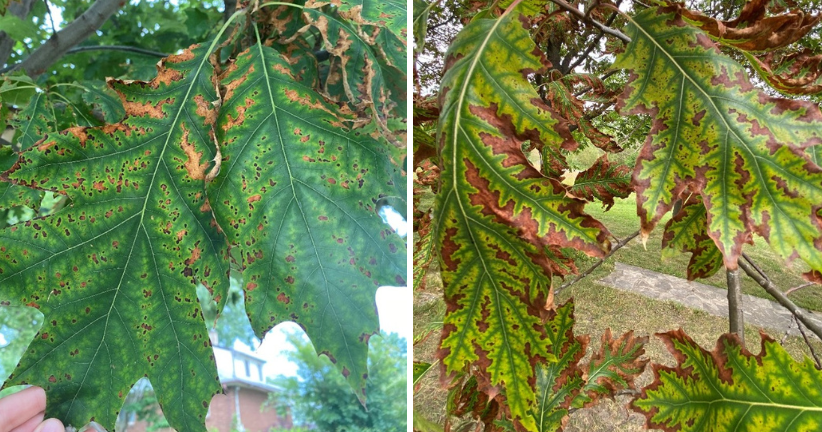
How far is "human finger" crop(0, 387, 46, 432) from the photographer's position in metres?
0.61

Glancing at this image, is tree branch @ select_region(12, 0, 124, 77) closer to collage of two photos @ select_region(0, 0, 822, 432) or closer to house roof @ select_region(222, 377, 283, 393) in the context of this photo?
collage of two photos @ select_region(0, 0, 822, 432)

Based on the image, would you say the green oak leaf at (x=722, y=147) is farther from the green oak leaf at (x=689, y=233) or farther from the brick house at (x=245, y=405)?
the brick house at (x=245, y=405)

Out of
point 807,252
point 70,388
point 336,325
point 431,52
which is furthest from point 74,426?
point 431,52

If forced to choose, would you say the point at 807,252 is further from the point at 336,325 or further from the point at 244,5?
the point at 244,5

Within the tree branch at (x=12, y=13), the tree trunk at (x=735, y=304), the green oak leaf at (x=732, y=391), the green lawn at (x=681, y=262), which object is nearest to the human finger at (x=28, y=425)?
the green oak leaf at (x=732, y=391)

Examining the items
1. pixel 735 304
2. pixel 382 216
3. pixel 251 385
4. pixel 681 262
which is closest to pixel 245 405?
pixel 251 385

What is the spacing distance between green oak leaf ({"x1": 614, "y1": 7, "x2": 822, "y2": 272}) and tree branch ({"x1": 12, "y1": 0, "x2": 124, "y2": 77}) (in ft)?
2.91

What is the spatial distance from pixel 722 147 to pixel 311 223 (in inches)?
10.2

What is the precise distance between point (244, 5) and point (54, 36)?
0.64 m

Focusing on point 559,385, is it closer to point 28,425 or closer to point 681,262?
point 28,425

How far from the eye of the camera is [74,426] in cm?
38

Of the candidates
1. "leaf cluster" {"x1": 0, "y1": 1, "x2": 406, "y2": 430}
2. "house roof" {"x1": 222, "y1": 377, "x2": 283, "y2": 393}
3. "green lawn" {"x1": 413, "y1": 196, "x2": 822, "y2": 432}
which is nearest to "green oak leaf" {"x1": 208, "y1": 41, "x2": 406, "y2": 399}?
"leaf cluster" {"x1": 0, "y1": 1, "x2": 406, "y2": 430}

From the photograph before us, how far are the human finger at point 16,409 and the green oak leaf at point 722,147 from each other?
65 cm

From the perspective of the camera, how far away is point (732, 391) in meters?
0.38
